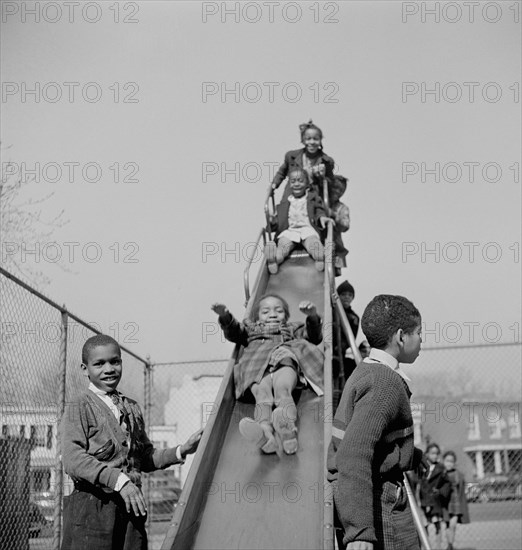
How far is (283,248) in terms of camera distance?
362 inches

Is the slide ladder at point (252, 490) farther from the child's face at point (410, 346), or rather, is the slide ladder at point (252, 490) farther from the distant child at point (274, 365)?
the child's face at point (410, 346)

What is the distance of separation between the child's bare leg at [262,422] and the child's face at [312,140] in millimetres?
5404

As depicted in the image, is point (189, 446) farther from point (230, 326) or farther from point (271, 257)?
point (271, 257)

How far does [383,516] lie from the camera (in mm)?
2555

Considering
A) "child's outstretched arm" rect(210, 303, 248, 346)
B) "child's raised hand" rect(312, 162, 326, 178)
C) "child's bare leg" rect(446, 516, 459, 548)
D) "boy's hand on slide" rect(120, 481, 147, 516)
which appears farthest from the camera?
"child's raised hand" rect(312, 162, 326, 178)

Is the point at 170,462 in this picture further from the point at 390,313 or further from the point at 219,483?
the point at 390,313

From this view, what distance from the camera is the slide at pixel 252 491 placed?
4195 mm

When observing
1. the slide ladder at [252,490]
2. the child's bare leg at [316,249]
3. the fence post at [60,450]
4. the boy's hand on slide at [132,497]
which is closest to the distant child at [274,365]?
the slide ladder at [252,490]

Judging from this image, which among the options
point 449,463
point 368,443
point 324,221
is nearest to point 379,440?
point 368,443

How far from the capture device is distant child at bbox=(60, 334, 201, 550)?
3283 mm

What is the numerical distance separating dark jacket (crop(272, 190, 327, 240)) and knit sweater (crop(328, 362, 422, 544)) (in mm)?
6898

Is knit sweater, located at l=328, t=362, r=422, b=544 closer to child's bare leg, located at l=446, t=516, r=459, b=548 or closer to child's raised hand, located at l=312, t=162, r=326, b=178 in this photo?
child's bare leg, located at l=446, t=516, r=459, b=548

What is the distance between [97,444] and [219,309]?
112 inches

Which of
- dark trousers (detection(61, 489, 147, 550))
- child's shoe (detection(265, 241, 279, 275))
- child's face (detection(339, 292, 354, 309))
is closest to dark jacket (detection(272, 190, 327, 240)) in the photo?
child's shoe (detection(265, 241, 279, 275))
